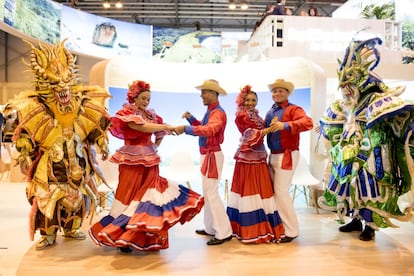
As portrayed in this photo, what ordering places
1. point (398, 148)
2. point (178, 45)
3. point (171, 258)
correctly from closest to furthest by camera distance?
point (171, 258), point (398, 148), point (178, 45)

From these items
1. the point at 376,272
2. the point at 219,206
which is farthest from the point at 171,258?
the point at 376,272

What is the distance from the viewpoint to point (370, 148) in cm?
321

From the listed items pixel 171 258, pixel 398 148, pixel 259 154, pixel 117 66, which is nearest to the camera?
pixel 171 258

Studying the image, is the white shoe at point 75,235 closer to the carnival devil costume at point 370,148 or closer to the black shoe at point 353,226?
→ the carnival devil costume at point 370,148

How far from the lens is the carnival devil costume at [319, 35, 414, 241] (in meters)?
3.09

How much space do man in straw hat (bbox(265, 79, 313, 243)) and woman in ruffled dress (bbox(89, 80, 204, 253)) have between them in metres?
0.79

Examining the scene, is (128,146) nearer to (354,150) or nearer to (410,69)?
(354,150)

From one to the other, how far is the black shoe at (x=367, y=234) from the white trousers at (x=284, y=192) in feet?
2.07

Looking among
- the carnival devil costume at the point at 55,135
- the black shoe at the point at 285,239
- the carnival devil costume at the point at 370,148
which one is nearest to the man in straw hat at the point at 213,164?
the black shoe at the point at 285,239

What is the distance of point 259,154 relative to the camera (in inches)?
133

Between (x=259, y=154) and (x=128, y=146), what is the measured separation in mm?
1174

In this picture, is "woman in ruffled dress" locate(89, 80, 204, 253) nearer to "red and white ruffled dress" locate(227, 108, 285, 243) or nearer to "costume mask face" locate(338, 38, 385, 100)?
"red and white ruffled dress" locate(227, 108, 285, 243)

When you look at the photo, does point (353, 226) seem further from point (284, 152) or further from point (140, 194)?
point (140, 194)

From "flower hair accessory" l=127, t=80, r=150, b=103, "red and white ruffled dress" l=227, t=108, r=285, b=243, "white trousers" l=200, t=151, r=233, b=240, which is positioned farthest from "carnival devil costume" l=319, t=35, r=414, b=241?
"flower hair accessory" l=127, t=80, r=150, b=103
